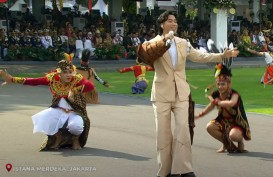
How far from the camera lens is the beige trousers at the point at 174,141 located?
8922mm

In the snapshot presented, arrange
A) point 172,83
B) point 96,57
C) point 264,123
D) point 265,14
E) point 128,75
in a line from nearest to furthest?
point 172,83, point 264,123, point 128,75, point 96,57, point 265,14

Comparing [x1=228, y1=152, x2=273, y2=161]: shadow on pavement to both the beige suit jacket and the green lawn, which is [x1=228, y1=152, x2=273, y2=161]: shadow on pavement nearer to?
the beige suit jacket

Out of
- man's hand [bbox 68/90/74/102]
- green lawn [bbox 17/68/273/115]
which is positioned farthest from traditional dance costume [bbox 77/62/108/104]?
man's hand [bbox 68/90/74/102]

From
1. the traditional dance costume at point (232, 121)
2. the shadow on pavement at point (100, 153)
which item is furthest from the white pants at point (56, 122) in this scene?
the traditional dance costume at point (232, 121)

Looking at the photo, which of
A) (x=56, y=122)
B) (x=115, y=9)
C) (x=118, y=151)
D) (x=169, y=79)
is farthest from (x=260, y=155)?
→ (x=115, y=9)

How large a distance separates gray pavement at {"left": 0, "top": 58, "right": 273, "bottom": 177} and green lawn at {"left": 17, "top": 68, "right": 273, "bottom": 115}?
181 cm

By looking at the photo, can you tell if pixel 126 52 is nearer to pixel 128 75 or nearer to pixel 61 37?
pixel 61 37

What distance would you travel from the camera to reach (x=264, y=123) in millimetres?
14930

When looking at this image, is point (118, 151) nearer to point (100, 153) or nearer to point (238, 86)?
point (100, 153)

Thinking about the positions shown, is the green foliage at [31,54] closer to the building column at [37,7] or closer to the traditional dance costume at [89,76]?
the building column at [37,7]

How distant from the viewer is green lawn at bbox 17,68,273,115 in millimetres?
18958

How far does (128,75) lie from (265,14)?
85.1ft

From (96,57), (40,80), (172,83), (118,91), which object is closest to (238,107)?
(172,83)

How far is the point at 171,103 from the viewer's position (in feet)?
29.9
